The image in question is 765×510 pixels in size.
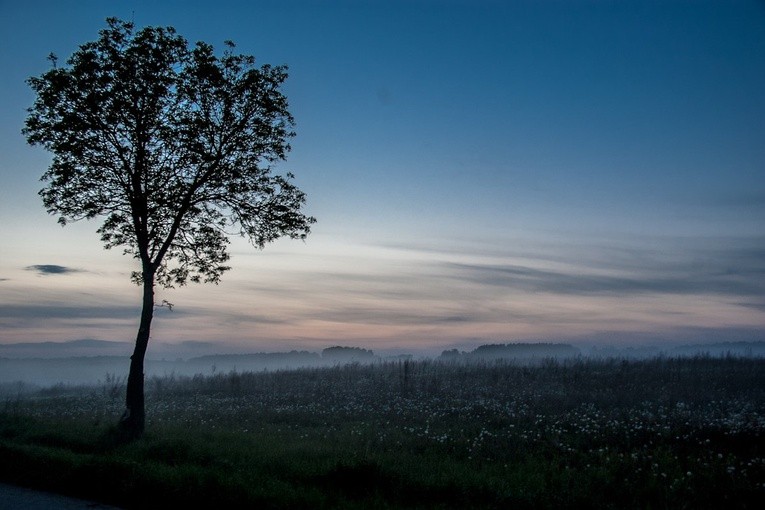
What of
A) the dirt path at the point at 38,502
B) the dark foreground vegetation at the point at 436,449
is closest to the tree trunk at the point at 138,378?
the dark foreground vegetation at the point at 436,449

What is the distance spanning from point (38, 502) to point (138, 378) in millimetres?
7816

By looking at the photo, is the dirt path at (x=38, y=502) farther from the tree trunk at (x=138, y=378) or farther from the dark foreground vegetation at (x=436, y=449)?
the tree trunk at (x=138, y=378)

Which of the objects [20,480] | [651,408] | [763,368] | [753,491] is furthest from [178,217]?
[763,368]

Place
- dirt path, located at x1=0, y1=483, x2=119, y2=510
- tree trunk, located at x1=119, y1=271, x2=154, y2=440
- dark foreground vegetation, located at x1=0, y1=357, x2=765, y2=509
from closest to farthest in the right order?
dirt path, located at x1=0, y1=483, x2=119, y2=510 < dark foreground vegetation, located at x1=0, y1=357, x2=765, y2=509 < tree trunk, located at x1=119, y1=271, x2=154, y2=440

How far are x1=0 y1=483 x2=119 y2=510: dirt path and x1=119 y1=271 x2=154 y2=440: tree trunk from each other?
557 centimetres

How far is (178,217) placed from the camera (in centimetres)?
1878

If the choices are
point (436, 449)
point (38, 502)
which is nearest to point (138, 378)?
point (38, 502)

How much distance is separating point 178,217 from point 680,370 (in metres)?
28.5

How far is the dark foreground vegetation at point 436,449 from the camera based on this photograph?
9.78 m

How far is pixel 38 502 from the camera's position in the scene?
10000 mm

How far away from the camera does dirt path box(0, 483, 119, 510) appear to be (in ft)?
31.5

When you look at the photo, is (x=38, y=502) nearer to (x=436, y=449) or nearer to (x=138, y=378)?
(x=138, y=378)

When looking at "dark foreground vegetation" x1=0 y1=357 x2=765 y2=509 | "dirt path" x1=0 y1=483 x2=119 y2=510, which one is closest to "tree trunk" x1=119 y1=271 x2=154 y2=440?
"dark foreground vegetation" x1=0 y1=357 x2=765 y2=509

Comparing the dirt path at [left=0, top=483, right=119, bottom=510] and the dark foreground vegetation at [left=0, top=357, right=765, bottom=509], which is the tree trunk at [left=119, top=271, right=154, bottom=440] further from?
the dirt path at [left=0, top=483, right=119, bottom=510]
